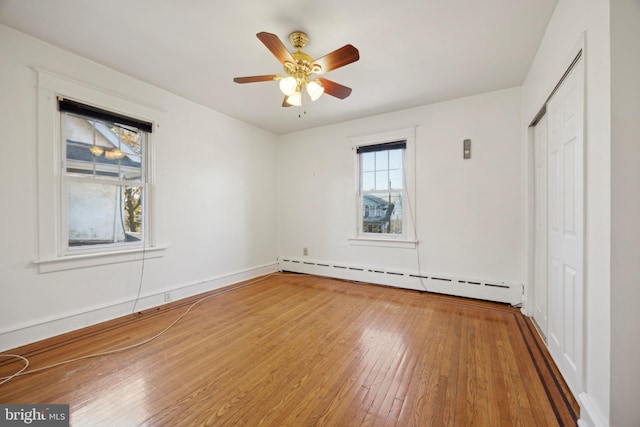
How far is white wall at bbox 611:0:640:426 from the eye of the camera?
1110 millimetres

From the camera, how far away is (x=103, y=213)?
2779mm

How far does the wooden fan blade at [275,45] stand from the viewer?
1751 millimetres

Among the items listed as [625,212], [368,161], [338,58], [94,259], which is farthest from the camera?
[368,161]

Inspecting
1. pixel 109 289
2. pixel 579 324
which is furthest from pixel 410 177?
pixel 109 289

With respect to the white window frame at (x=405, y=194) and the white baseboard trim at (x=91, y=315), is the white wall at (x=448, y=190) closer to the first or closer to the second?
the white window frame at (x=405, y=194)

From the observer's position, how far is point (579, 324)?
4.84 ft

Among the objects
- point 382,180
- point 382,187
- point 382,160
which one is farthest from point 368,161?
point 382,187

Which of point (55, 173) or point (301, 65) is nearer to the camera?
point (301, 65)

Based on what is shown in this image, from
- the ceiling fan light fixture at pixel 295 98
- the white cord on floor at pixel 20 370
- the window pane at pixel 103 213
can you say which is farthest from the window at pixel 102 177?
the ceiling fan light fixture at pixel 295 98

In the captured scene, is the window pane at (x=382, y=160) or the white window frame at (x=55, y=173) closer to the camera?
the white window frame at (x=55, y=173)

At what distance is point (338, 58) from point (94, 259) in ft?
10.3

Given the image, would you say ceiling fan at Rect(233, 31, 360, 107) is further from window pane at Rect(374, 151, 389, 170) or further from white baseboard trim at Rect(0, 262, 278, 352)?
white baseboard trim at Rect(0, 262, 278, 352)

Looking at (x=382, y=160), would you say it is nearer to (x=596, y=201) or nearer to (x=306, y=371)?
(x=596, y=201)

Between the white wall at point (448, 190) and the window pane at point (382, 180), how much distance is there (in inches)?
16.6
